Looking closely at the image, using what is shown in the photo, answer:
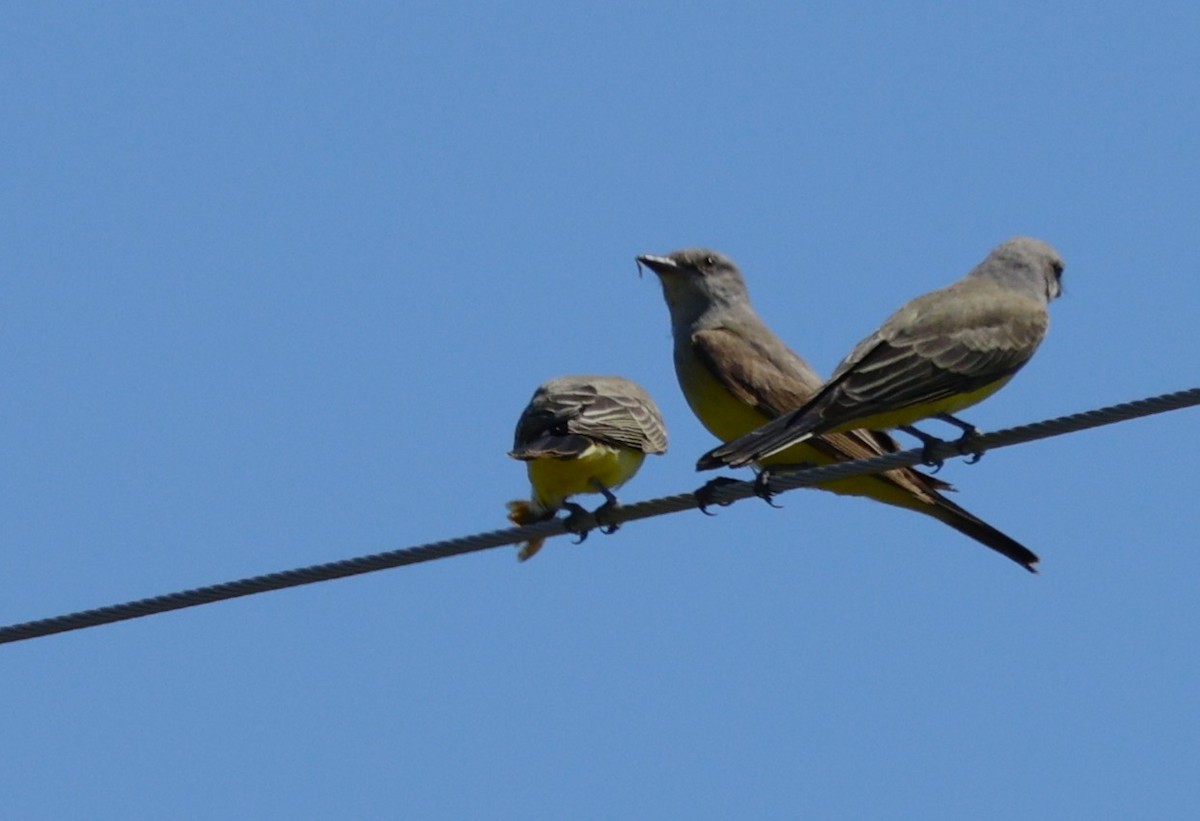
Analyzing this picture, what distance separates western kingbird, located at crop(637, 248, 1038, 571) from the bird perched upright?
0.45 m

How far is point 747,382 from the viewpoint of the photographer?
9.97 metres

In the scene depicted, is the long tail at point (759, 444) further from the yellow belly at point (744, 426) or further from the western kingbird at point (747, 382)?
the yellow belly at point (744, 426)

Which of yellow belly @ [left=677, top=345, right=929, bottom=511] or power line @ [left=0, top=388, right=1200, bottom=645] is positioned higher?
yellow belly @ [left=677, top=345, right=929, bottom=511]

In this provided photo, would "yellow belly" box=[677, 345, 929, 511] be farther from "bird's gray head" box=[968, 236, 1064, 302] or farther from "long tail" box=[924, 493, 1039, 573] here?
"bird's gray head" box=[968, 236, 1064, 302]

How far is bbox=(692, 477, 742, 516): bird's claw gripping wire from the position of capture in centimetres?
849

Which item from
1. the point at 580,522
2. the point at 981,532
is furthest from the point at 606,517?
the point at 981,532

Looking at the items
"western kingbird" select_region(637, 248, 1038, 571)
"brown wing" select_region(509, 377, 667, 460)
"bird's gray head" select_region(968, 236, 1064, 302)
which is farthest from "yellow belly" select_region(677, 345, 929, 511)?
"bird's gray head" select_region(968, 236, 1064, 302)

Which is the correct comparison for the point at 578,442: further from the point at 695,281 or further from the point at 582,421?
the point at 695,281

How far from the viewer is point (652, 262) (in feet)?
36.0

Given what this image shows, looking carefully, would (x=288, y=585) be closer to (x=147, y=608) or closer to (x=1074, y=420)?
(x=147, y=608)

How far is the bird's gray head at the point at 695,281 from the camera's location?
10.9m

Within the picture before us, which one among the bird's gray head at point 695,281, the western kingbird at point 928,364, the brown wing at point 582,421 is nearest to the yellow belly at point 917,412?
the western kingbird at point 928,364

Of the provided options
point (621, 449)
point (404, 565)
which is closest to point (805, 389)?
point (621, 449)

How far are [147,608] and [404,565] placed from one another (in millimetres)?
937
